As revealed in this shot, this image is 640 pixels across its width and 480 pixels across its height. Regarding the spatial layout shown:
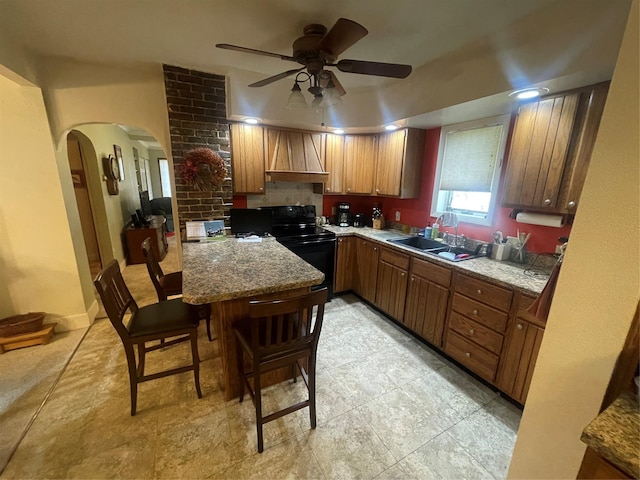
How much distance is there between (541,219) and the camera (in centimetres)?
204

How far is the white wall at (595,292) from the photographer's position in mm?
707

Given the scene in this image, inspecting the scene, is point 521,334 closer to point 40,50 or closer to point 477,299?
Answer: point 477,299

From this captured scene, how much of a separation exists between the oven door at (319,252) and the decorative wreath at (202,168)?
1067mm

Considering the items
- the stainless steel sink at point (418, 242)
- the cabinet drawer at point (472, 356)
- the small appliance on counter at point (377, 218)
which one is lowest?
the cabinet drawer at point (472, 356)

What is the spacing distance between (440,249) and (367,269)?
915 millimetres

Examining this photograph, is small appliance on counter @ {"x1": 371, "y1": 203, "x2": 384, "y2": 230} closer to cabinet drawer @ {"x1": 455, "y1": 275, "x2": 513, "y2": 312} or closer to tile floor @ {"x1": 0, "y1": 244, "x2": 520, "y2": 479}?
cabinet drawer @ {"x1": 455, "y1": 275, "x2": 513, "y2": 312}

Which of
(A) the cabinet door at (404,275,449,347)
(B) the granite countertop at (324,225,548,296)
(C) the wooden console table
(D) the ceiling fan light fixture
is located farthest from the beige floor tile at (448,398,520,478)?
(C) the wooden console table

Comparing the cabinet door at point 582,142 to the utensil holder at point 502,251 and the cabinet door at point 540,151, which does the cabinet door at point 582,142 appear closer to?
the cabinet door at point 540,151

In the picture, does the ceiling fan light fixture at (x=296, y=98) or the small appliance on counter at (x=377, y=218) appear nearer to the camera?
the ceiling fan light fixture at (x=296, y=98)

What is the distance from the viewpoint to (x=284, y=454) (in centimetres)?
156

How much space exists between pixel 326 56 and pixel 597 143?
5.11 feet

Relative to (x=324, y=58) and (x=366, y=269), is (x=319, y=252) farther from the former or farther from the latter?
(x=324, y=58)

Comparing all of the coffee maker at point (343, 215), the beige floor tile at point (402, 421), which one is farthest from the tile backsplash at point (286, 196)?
the beige floor tile at point (402, 421)

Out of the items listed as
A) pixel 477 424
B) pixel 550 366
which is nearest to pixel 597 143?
pixel 550 366
